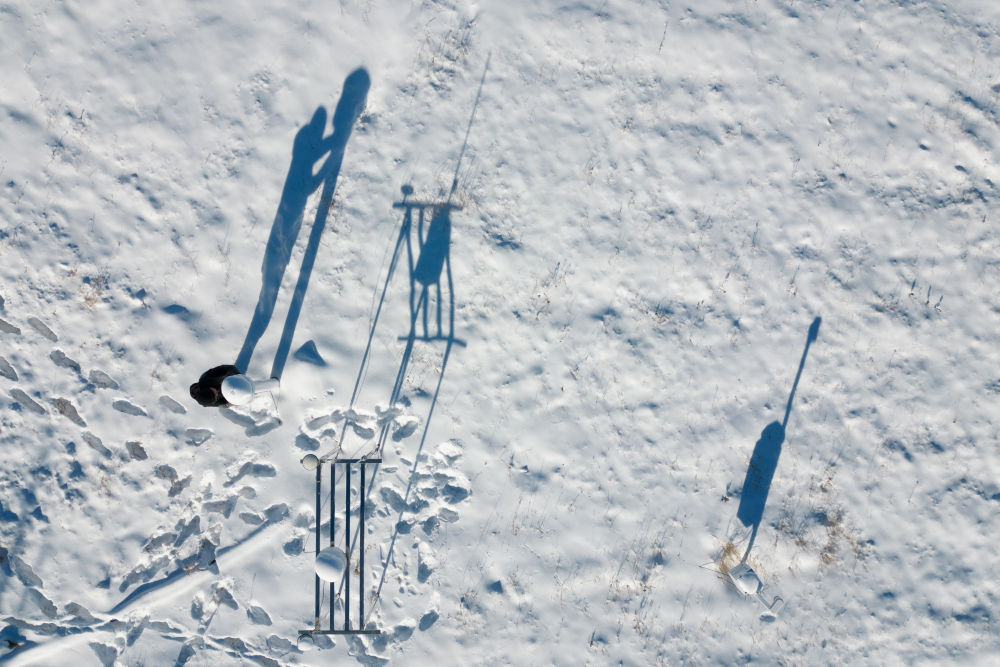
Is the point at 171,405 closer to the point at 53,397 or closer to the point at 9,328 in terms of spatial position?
the point at 53,397

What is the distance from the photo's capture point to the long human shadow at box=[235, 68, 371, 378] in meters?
8.97

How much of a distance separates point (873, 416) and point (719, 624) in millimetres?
3517

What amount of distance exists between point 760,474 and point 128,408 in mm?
8658

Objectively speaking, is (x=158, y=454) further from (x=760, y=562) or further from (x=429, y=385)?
(x=760, y=562)

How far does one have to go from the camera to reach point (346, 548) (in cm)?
869

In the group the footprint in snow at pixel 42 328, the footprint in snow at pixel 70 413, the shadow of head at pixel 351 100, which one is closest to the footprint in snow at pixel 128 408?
the footprint in snow at pixel 70 413

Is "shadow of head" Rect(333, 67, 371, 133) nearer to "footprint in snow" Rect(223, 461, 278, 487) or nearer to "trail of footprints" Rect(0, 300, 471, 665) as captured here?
"trail of footprints" Rect(0, 300, 471, 665)

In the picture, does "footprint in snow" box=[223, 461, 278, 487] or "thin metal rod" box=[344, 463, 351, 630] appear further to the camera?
"footprint in snow" box=[223, 461, 278, 487]

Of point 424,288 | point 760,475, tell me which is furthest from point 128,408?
point 760,475

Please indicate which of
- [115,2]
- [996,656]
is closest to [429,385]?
[115,2]

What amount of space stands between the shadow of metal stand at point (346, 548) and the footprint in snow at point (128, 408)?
2580 millimetres

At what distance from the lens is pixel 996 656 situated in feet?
28.9

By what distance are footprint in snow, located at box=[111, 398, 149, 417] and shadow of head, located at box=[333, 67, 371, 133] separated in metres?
4.66

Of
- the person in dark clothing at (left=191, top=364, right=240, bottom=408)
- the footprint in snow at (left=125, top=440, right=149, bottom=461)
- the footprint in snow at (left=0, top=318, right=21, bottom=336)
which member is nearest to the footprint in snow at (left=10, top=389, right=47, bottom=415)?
the footprint in snow at (left=0, top=318, right=21, bottom=336)
